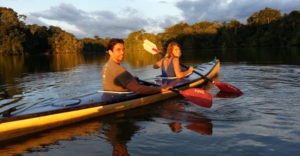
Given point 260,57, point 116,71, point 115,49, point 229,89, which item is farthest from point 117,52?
point 260,57

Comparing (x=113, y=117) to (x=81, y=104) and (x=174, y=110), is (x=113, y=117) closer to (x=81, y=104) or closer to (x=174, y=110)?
(x=81, y=104)

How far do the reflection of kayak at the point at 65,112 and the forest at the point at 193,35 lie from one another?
4975 centimetres

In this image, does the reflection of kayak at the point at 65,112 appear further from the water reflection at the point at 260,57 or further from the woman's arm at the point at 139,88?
the water reflection at the point at 260,57

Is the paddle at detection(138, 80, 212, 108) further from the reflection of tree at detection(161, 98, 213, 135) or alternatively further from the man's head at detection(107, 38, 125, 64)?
the man's head at detection(107, 38, 125, 64)

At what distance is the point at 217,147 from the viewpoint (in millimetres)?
3174

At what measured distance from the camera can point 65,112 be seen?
4109 millimetres

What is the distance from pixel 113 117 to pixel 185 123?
5.47ft

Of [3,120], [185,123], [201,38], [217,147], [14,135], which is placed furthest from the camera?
[201,38]

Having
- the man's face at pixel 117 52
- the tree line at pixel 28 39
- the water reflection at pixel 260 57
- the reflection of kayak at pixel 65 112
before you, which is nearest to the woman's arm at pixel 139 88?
the reflection of kayak at pixel 65 112

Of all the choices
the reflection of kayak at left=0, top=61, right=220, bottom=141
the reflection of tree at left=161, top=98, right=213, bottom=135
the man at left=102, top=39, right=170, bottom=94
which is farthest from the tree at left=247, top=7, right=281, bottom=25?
the man at left=102, top=39, right=170, bottom=94

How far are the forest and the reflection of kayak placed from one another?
49.8 meters

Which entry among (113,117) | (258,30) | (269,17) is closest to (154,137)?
(113,117)

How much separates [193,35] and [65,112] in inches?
2797

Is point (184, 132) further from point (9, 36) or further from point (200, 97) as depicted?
point (9, 36)
